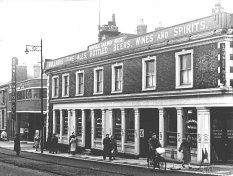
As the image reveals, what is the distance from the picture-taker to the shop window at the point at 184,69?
23.2 m

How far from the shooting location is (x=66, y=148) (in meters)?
36.8

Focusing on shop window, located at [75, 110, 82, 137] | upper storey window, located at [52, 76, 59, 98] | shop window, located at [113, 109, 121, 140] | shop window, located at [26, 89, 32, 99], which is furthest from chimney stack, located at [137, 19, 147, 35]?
shop window, located at [26, 89, 32, 99]

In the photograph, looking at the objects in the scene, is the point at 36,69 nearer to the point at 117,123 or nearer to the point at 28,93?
the point at 28,93

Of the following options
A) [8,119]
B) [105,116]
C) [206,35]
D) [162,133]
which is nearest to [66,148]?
[105,116]

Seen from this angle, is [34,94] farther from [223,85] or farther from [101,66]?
[223,85]

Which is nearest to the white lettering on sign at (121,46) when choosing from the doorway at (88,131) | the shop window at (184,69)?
the shop window at (184,69)

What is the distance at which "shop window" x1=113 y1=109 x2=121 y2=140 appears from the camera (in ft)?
98.2

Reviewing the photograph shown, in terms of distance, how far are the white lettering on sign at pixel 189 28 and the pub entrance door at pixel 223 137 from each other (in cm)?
428

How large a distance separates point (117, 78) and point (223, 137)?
10092 millimetres

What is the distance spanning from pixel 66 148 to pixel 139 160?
11928mm

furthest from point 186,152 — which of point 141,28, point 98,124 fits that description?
point 141,28

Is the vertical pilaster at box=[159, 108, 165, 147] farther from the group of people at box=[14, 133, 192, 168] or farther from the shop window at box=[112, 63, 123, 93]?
the shop window at box=[112, 63, 123, 93]

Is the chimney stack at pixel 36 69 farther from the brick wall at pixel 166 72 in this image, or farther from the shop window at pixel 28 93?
the brick wall at pixel 166 72

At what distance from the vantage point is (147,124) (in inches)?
1071
